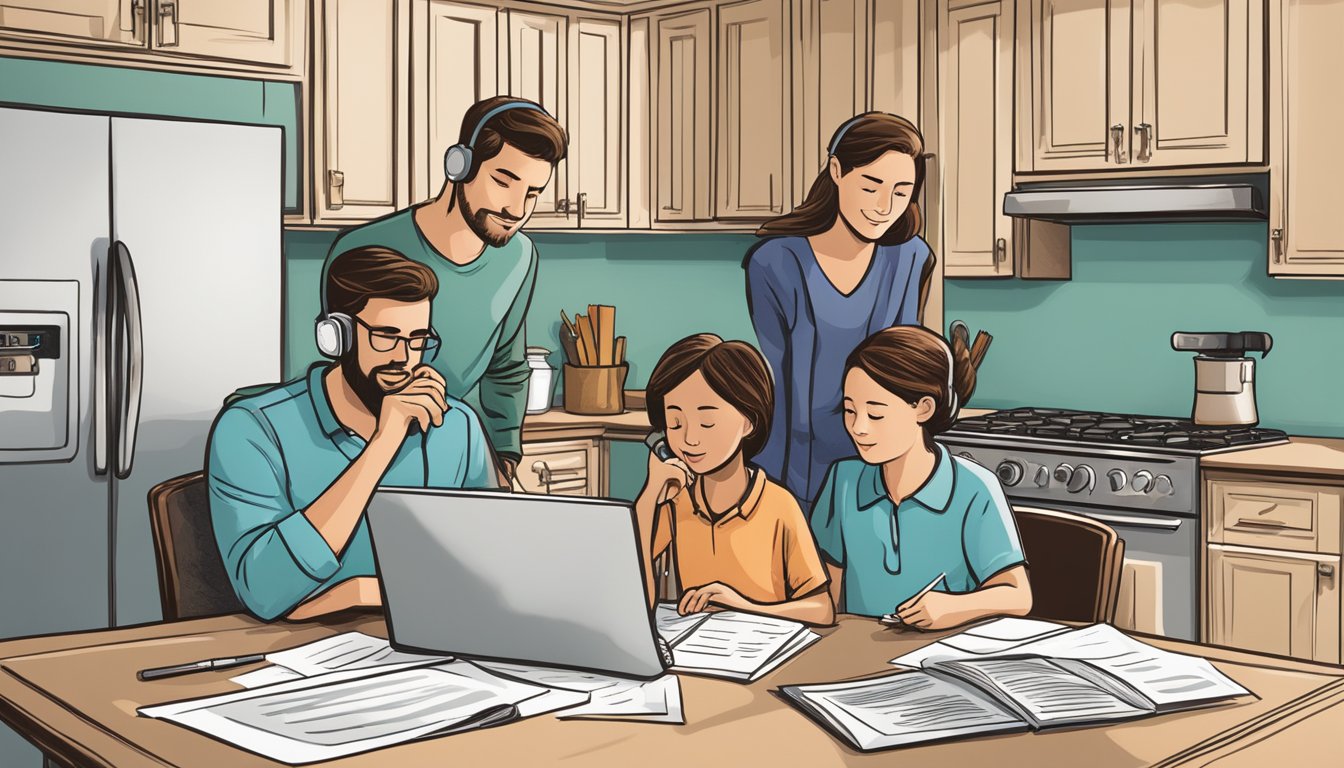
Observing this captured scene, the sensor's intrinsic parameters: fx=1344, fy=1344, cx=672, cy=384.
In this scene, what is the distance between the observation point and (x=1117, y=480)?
3.23 meters

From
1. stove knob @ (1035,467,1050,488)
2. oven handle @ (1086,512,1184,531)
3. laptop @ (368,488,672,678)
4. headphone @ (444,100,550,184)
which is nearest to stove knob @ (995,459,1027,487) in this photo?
stove knob @ (1035,467,1050,488)

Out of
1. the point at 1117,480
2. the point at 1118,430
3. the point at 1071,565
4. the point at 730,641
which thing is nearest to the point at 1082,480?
the point at 1117,480

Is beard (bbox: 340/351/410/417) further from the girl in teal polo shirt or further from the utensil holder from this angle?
the utensil holder

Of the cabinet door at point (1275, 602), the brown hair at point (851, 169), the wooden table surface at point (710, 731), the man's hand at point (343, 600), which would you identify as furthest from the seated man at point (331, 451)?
the cabinet door at point (1275, 602)

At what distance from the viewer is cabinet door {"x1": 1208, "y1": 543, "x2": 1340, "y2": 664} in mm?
2967

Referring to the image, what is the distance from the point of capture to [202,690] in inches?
60.3

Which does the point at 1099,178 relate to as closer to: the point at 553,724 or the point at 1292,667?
the point at 1292,667

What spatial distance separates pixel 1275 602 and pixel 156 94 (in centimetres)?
302

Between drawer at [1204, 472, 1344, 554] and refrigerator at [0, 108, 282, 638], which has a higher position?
refrigerator at [0, 108, 282, 638]

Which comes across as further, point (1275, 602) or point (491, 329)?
point (491, 329)

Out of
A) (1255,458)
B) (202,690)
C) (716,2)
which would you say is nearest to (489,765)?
(202,690)

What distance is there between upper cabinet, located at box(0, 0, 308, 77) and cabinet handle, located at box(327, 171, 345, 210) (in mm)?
294

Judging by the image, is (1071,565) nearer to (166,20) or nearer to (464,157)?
(464,157)

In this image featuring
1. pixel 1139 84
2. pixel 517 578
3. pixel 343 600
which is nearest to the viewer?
pixel 517 578
